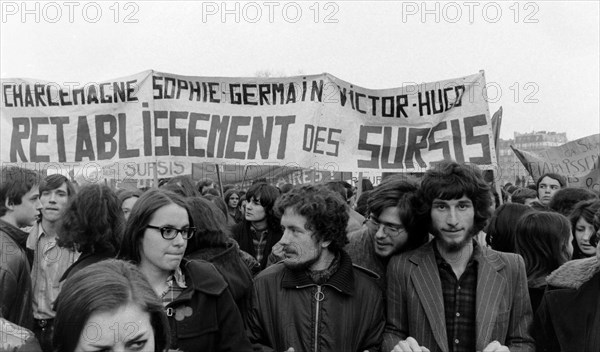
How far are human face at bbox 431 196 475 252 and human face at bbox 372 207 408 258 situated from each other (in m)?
0.21

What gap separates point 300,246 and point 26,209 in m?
2.10

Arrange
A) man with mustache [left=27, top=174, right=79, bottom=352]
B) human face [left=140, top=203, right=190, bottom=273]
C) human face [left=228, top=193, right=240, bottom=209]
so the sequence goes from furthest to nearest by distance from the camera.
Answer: human face [left=228, top=193, right=240, bottom=209], man with mustache [left=27, top=174, right=79, bottom=352], human face [left=140, top=203, right=190, bottom=273]

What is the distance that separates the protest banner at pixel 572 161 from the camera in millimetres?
9537

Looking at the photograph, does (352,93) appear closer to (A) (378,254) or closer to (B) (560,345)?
(A) (378,254)

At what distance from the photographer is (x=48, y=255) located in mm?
4277

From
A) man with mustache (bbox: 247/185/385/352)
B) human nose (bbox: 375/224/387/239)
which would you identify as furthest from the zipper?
human nose (bbox: 375/224/387/239)

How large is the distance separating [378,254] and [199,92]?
4.65 m

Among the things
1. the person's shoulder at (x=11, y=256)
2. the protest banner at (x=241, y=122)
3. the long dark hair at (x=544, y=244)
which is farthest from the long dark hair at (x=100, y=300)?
the protest banner at (x=241, y=122)

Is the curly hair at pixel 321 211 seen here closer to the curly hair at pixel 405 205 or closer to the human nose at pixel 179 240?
the curly hair at pixel 405 205

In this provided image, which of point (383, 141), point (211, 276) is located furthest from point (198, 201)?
point (383, 141)

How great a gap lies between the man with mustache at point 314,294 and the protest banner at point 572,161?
7.25 meters

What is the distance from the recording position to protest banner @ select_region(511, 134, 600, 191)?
954cm

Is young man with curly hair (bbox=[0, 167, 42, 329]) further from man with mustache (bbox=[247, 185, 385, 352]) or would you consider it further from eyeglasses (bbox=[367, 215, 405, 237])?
eyeglasses (bbox=[367, 215, 405, 237])

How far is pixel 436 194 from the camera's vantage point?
3186mm
